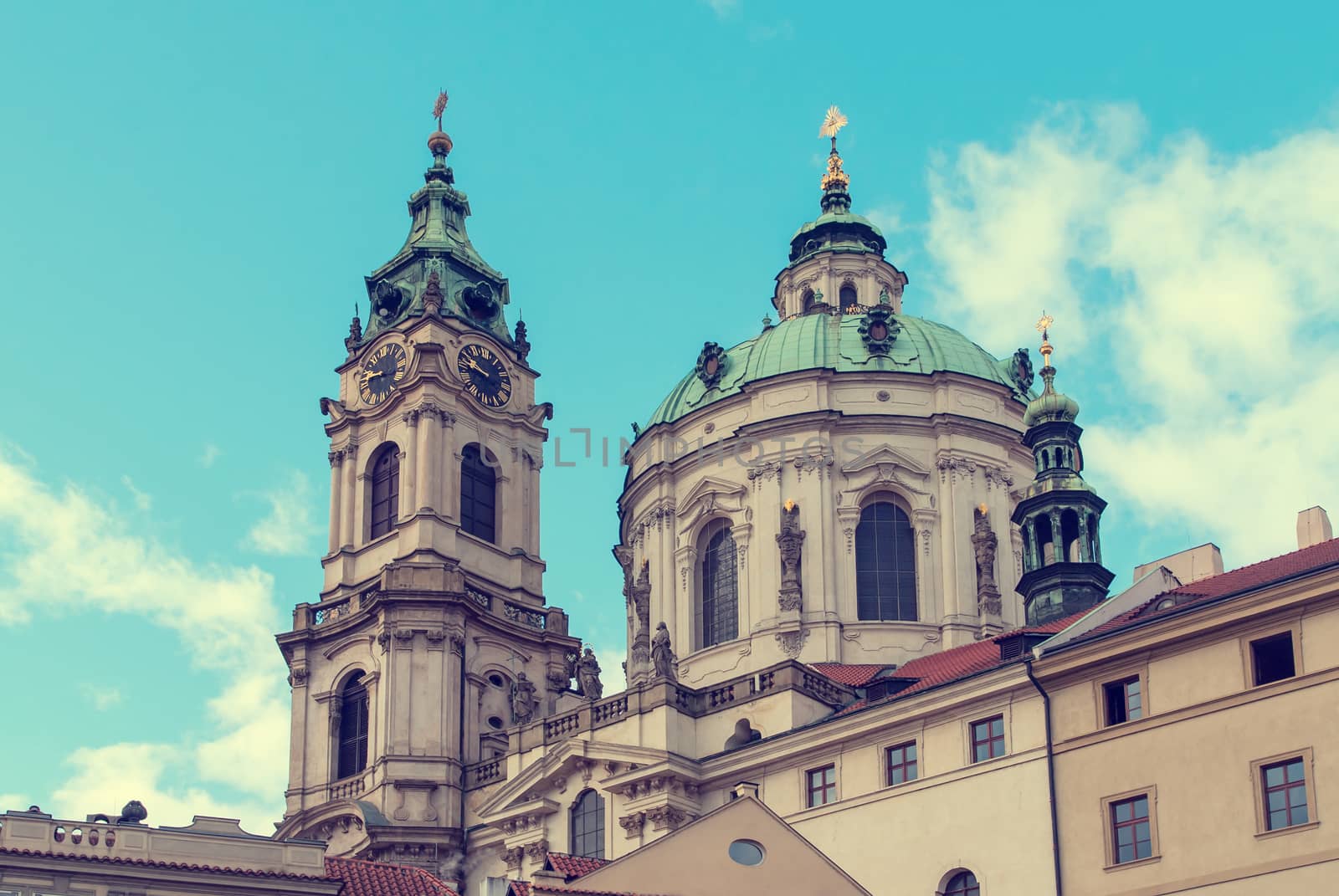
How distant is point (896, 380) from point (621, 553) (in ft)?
37.2

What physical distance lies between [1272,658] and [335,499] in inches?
1357

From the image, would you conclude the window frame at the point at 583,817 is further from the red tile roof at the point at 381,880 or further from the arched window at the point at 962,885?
the red tile roof at the point at 381,880

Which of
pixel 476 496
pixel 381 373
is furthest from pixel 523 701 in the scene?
pixel 381 373

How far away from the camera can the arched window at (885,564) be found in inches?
2293

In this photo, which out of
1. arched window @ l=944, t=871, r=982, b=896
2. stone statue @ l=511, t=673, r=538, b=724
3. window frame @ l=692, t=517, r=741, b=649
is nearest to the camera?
arched window @ l=944, t=871, r=982, b=896

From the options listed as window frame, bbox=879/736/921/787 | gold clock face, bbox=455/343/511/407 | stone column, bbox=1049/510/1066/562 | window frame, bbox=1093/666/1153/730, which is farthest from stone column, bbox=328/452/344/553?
window frame, bbox=1093/666/1153/730

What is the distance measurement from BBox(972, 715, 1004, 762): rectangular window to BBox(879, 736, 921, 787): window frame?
4.70 feet

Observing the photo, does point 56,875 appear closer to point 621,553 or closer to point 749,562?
point 749,562

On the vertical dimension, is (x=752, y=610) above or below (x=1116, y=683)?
above

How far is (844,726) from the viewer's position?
149ft

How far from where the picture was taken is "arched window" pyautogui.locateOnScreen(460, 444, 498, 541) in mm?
63156

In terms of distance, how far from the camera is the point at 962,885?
4191cm

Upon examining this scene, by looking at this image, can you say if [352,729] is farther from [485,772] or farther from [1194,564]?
[1194,564]

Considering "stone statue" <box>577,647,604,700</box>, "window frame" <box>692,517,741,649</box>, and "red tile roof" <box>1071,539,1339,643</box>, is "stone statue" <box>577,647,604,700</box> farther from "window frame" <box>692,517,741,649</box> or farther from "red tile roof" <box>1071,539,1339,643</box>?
"red tile roof" <box>1071,539,1339,643</box>
